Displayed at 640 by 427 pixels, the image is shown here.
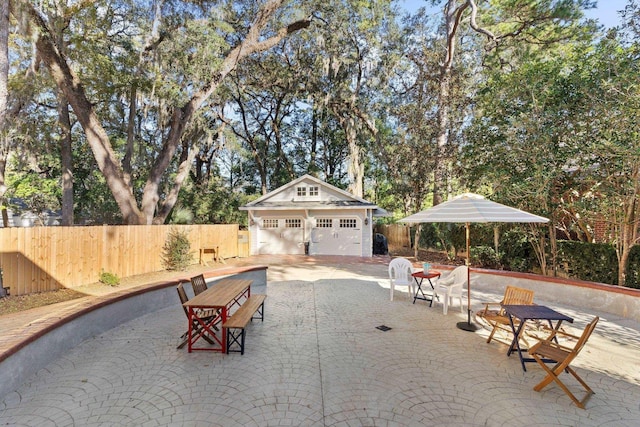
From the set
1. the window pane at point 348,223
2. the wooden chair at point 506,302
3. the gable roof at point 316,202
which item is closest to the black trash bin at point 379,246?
the gable roof at point 316,202

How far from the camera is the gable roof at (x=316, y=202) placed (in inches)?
561

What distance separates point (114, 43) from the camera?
35.5 ft

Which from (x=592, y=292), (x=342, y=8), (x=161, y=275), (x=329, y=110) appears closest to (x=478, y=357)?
(x=592, y=292)

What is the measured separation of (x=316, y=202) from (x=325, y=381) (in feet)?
39.4

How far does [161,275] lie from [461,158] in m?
11.3

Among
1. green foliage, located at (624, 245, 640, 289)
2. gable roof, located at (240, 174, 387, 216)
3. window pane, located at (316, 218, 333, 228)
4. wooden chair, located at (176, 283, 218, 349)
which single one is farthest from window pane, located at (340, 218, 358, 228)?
wooden chair, located at (176, 283, 218, 349)

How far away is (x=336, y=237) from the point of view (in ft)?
48.5

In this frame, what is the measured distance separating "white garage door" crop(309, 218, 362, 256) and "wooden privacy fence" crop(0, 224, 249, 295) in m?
6.87

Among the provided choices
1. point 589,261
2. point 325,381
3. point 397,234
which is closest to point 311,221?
point 397,234

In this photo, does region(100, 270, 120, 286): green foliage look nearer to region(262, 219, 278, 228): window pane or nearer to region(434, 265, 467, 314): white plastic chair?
region(434, 265, 467, 314): white plastic chair

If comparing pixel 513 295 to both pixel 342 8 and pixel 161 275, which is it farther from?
pixel 342 8

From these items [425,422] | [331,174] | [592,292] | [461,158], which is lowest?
[425,422]

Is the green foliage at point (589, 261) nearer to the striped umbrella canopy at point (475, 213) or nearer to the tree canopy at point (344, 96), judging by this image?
the tree canopy at point (344, 96)

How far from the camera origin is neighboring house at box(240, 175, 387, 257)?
47.3ft
